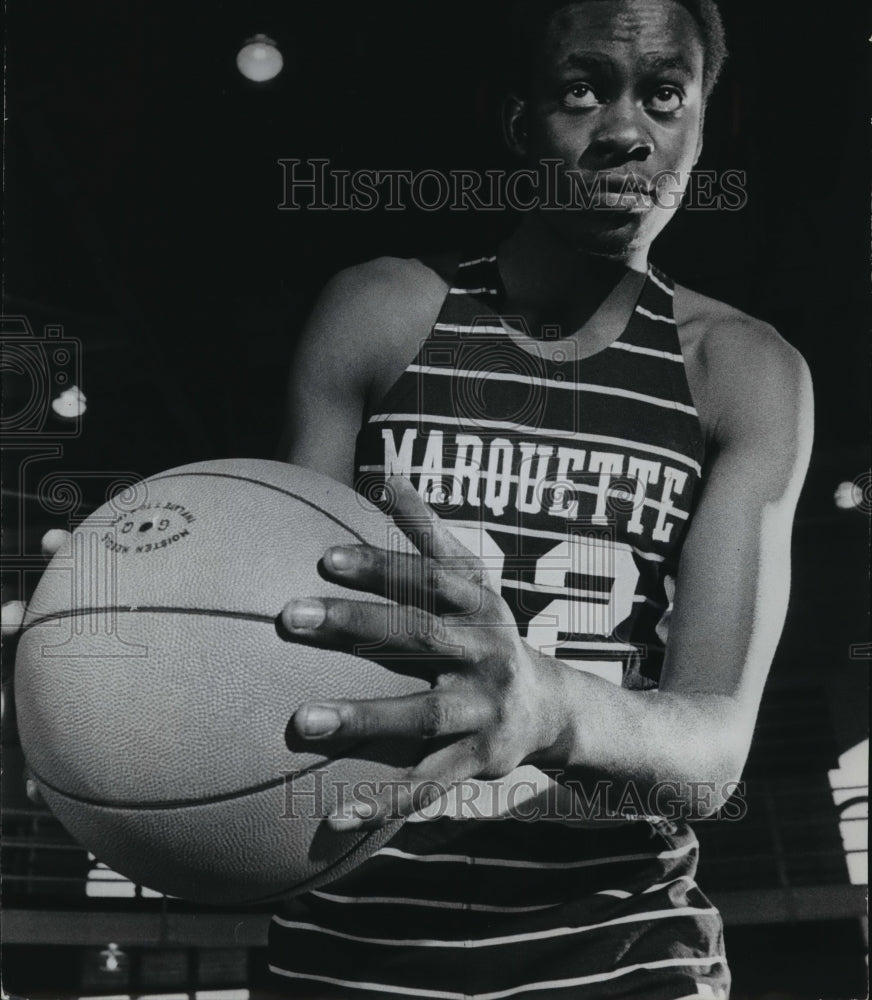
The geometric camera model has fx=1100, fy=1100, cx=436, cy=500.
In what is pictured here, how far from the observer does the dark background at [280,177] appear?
7.75 ft

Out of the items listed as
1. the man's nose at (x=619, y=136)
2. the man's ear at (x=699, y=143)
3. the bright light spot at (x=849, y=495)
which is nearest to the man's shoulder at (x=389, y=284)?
the man's nose at (x=619, y=136)

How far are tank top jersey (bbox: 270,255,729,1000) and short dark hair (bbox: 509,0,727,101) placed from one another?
399mm

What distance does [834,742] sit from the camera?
5.48 meters

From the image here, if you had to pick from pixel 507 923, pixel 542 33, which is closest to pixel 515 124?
pixel 542 33

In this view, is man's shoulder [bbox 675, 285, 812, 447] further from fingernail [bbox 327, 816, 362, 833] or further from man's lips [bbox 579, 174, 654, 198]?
fingernail [bbox 327, 816, 362, 833]

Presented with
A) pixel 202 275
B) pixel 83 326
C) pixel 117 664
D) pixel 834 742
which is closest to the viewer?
pixel 117 664

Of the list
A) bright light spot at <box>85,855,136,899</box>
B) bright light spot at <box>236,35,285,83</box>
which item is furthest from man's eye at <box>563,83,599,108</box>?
bright light spot at <box>85,855,136,899</box>

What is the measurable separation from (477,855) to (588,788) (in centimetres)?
25

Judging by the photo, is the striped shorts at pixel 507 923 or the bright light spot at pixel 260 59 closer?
the striped shorts at pixel 507 923

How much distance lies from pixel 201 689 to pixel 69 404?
6.38 feet

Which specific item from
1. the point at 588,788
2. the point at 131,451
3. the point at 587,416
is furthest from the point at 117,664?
the point at 131,451

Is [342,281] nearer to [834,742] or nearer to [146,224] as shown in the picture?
[146,224]

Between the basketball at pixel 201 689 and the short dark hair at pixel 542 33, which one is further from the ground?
the short dark hair at pixel 542 33

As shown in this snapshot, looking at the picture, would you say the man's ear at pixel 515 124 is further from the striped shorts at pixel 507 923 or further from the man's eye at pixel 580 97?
the striped shorts at pixel 507 923
